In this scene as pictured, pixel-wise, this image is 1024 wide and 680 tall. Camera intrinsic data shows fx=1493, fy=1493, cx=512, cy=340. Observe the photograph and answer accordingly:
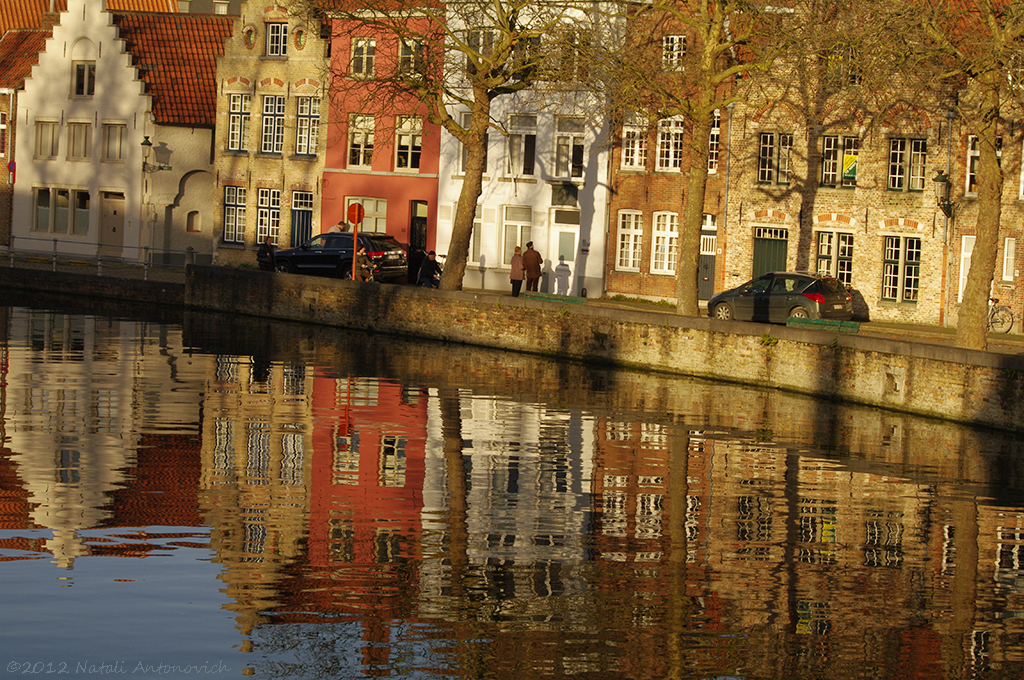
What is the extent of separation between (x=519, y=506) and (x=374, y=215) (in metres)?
36.6

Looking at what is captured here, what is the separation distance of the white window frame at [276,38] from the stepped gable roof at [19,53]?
411 inches

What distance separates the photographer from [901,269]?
1523 inches

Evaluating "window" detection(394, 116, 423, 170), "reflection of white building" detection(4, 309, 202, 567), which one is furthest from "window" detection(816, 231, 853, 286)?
"reflection of white building" detection(4, 309, 202, 567)

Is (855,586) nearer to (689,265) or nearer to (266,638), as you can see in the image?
(266,638)

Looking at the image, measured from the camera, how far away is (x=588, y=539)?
495 inches

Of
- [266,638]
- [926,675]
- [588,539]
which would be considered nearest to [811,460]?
[588,539]

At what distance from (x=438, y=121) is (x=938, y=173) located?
1276 centimetres

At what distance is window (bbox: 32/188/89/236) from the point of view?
181 feet

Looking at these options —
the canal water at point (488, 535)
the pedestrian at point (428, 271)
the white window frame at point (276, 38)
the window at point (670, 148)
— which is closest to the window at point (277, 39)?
the white window frame at point (276, 38)

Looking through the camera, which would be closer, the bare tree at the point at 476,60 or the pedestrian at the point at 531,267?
the bare tree at the point at 476,60

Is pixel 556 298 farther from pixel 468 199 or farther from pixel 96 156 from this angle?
pixel 96 156

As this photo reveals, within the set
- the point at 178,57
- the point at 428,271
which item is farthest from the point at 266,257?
the point at 178,57

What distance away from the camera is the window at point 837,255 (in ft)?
131

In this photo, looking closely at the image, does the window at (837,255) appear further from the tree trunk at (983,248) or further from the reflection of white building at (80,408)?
the reflection of white building at (80,408)
